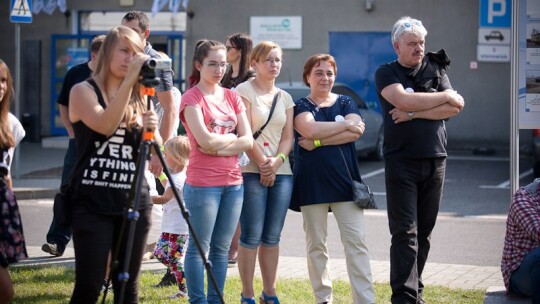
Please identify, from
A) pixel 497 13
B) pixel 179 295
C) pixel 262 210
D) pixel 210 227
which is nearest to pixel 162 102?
pixel 262 210

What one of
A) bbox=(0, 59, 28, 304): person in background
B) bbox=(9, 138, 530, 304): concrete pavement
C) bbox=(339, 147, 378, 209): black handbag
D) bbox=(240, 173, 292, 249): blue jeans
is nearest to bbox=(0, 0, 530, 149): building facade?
bbox=(9, 138, 530, 304): concrete pavement

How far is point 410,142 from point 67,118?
3142 millimetres

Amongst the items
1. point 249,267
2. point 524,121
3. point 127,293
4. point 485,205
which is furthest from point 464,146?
point 127,293

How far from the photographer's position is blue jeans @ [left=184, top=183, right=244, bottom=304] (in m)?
6.13

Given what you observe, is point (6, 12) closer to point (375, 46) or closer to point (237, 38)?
point (375, 46)

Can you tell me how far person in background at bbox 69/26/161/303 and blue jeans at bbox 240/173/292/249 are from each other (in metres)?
1.51

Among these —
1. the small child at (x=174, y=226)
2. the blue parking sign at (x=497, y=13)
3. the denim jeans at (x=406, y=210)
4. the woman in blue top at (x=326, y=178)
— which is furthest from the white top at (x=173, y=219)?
the blue parking sign at (x=497, y=13)

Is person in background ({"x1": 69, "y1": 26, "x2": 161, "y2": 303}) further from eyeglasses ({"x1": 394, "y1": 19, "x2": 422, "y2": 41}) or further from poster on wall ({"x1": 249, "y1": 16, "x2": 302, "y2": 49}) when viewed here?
poster on wall ({"x1": 249, "y1": 16, "x2": 302, "y2": 49})

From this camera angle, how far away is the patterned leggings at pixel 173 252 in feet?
23.7

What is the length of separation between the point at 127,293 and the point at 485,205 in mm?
8802

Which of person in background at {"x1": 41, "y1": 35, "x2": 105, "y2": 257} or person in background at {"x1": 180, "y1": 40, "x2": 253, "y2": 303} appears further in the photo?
person in background at {"x1": 41, "y1": 35, "x2": 105, "y2": 257}

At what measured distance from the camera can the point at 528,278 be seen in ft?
20.5

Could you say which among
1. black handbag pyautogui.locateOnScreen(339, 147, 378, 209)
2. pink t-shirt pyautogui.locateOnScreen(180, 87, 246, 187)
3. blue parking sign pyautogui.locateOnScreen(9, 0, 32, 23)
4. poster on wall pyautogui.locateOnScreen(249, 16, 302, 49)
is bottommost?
black handbag pyautogui.locateOnScreen(339, 147, 378, 209)

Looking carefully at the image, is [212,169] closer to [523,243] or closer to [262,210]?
[262,210]
